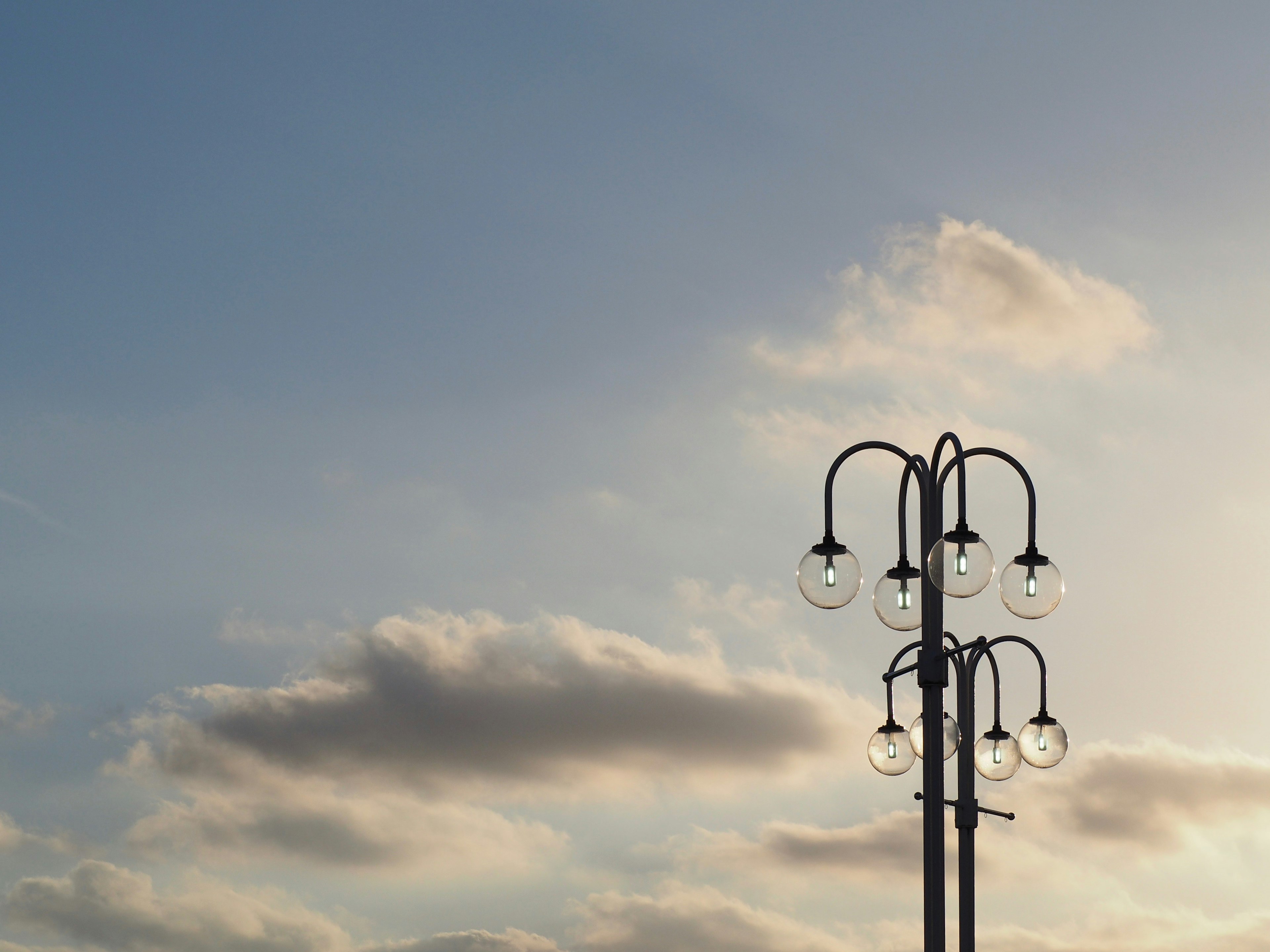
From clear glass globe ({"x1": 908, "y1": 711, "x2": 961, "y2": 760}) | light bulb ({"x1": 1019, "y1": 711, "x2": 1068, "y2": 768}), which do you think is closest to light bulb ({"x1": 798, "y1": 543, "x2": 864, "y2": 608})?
clear glass globe ({"x1": 908, "y1": 711, "x2": 961, "y2": 760})

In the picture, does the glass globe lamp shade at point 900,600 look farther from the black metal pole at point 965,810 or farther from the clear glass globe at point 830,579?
the black metal pole at point 965,810

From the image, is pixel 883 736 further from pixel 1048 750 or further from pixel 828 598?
pixel 828 598

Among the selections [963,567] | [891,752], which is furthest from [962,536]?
[891,752]

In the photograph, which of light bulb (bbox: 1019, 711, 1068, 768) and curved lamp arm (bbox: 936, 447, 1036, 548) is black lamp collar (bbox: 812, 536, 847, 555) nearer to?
curved lamp arm (bbox: 936, 447, 1036, 548)

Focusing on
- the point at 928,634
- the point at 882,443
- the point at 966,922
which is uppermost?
the point at 882,443

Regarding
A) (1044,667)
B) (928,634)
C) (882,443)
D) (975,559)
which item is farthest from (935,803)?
(1044,667)

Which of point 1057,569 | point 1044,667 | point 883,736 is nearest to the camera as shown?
point 1057,569

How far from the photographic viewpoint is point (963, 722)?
1449 centimetres

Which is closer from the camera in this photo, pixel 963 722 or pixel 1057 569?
pixel 1057 569

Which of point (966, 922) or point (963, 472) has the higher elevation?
point (963, 472)

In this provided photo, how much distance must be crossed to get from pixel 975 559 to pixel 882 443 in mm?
1509

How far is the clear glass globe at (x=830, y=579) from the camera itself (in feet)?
34.6

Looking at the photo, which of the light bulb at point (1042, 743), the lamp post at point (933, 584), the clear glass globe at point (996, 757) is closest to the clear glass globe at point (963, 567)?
the lamp post at point (933, 584)

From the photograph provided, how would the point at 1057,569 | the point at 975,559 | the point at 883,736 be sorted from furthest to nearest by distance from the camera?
1. the point at 883,736
2. the point at 1057,569
3. the point at 975,559
